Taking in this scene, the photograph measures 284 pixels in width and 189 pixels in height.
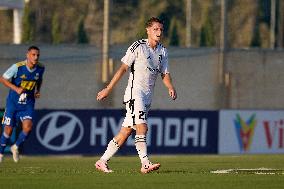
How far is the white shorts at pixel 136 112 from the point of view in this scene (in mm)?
15312

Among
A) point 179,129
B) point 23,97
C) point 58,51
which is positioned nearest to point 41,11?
point 58,51

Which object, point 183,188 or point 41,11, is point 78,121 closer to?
point 183,188

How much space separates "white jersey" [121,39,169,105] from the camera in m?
15.3

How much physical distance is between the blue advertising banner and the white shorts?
11446 mm

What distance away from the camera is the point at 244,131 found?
2786 centimetres

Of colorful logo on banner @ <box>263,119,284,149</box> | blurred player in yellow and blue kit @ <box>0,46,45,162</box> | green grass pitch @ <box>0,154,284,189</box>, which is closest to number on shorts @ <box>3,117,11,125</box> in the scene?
blurred player in yellow and blue kit @ <box>0,46,45,162</box>

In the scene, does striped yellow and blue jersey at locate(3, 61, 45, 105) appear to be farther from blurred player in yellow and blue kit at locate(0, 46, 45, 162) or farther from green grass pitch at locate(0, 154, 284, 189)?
green grass pitch at locate(0, 154, 284, 189)

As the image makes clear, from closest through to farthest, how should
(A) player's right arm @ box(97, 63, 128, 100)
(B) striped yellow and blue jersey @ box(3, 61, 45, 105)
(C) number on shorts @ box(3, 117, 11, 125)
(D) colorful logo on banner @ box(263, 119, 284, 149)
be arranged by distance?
(A) player's right arm @ box(97, 63, 128, 100), (C) number on shorts @ box(3, 117, 11, 125), (B) striped yellow and blue jersey @ box(3, 61, 45, 105), (D) colorful logo on banner @ box(263, 119, 284, 149)

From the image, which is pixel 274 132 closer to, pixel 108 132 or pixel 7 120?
pixel 108 132

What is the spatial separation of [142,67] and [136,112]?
0.63 meters

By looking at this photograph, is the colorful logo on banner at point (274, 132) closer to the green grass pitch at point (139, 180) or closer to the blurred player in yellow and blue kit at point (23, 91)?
the blurred player in yellow and blue kit at point (23, 91)

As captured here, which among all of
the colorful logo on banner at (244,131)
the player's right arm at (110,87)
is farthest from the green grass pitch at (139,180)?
the colorful logo on banner at (244,131)

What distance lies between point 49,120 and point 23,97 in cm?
654

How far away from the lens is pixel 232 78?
38.5 m
